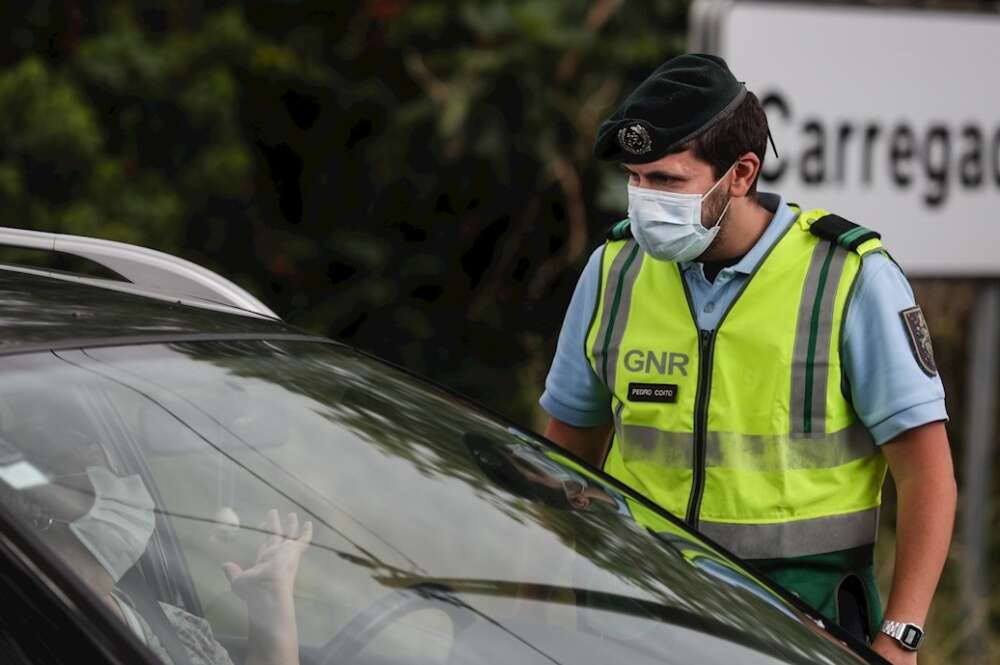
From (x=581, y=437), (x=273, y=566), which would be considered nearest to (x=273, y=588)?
(x=273, y=566)

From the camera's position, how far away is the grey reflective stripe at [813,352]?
2543mm

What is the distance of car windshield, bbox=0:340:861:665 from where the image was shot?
6.09 ft

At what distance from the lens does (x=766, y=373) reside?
2578 mm

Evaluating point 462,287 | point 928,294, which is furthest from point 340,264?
point 928,294

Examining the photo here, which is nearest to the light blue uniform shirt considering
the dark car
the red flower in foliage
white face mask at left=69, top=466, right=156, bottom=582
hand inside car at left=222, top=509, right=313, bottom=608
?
the dark car

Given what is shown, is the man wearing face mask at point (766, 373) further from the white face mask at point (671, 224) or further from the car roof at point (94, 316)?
the car roof at point (94, 316)

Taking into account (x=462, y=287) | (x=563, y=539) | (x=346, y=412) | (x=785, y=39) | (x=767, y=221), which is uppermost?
(x=785, y=39)

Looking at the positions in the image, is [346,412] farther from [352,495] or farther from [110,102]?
[110,102]

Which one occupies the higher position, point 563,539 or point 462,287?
point 563,539

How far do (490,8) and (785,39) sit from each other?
2141 millimetres

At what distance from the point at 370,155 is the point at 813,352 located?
12.7ft

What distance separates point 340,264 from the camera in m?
6.33

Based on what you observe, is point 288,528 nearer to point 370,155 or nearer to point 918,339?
point 918,339

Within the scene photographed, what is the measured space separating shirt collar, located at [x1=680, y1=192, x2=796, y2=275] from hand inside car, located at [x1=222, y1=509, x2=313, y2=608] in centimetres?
95
